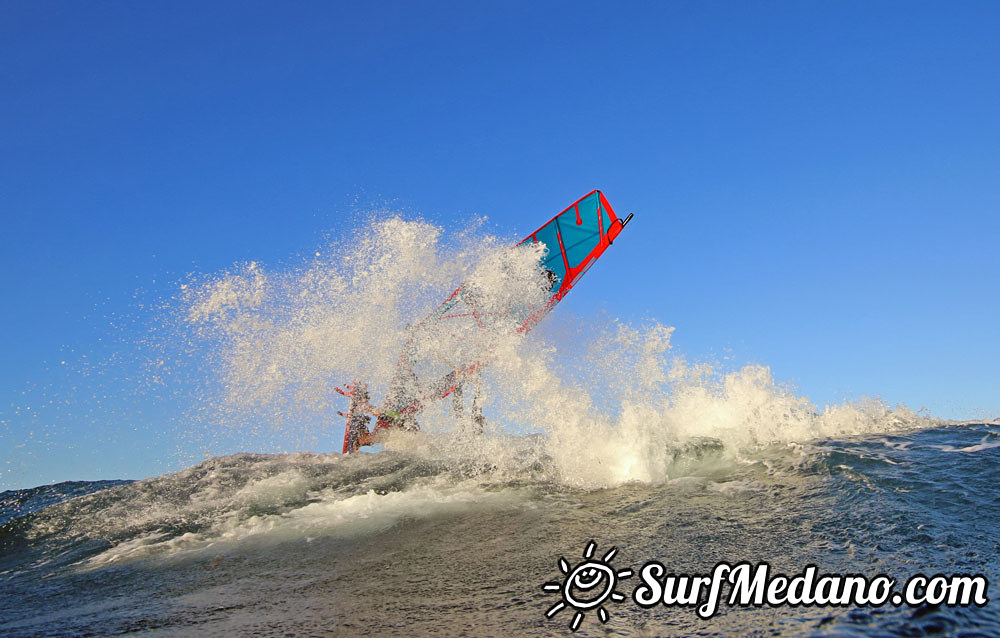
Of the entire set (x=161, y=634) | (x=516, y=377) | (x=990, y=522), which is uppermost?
(x=516, y=377)

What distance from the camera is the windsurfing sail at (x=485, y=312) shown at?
33.8ft

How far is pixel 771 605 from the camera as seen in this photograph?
2.42 meters

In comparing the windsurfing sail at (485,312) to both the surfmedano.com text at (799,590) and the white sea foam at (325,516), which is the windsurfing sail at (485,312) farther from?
the surfmedano.com text at (799,590)

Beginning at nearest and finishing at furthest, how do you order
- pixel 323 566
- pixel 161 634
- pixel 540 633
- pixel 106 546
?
1. pixel 540 633
2. pixel 161 634
3. pixel 323 566
4. pixel 106 546

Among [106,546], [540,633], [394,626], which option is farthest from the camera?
[106,546]

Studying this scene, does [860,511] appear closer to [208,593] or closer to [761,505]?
[761,505]

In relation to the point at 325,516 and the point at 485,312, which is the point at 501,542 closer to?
the point at 325,516

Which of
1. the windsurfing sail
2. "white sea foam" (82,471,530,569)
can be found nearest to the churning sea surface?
"white sea foam" (82,471,530,569)

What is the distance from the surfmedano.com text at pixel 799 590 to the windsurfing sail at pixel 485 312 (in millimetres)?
7385

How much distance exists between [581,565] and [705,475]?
3.05m

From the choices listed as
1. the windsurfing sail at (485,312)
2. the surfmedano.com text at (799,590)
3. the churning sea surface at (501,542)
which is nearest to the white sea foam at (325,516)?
the churning sea surface at (501,542)

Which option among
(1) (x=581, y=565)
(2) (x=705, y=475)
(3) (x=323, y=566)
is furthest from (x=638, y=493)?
(3) (x=323, y=566)

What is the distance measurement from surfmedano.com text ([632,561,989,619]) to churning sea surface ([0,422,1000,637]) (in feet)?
0.29

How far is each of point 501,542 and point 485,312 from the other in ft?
21.9
